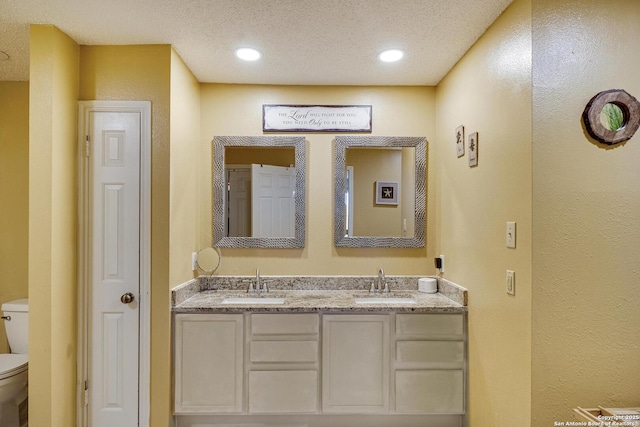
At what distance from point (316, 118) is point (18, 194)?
2242mm

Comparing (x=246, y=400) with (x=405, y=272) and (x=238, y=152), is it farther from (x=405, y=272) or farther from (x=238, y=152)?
(x=238, y=152)

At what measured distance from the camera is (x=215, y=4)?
1.90 metres

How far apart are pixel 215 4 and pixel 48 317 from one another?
1.80 metres

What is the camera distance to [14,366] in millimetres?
2320

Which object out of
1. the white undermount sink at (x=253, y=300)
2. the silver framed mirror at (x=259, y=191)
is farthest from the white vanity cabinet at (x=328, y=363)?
the silver framed mirror at (x=259, y=191)

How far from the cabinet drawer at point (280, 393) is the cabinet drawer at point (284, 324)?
0.25 metres

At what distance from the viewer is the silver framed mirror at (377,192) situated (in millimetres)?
2930

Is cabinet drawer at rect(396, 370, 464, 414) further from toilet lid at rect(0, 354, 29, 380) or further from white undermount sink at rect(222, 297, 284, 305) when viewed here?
toilet lid at rect(0, 354, 29, 380)

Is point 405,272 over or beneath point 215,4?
beneath

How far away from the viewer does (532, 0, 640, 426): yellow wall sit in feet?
5.47

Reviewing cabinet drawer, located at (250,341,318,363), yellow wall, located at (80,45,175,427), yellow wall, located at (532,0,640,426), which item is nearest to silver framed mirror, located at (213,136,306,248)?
yellow wall, located at (80,45,175,427)

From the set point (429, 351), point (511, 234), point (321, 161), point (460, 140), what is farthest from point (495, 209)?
point (321, 161)

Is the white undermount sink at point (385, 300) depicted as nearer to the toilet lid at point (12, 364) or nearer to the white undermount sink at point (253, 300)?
the white undermount sink at point (253, 300)

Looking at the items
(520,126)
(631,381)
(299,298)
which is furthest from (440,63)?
(631,381)
